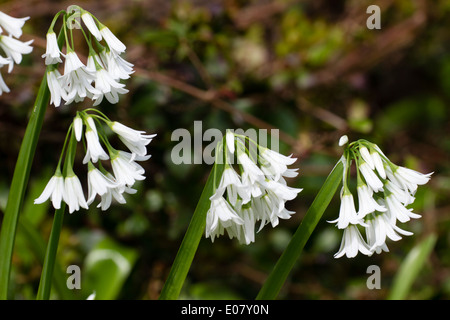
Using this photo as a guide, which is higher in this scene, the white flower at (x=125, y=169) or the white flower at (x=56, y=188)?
the white flower at (x=125, y=169)

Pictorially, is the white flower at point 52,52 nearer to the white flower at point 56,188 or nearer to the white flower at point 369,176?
the white flower at point 56,188

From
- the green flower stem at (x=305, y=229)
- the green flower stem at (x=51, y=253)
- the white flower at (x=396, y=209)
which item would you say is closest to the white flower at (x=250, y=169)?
the green flower stem at (x=305, y=229)

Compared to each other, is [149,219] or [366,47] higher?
[366,47]

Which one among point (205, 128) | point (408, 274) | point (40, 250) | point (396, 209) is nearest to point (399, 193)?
point (396, 209)

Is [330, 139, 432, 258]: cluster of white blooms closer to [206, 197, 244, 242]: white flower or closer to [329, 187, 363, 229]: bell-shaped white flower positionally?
[329, 187, 363, 229]: bell-shaped white flower
